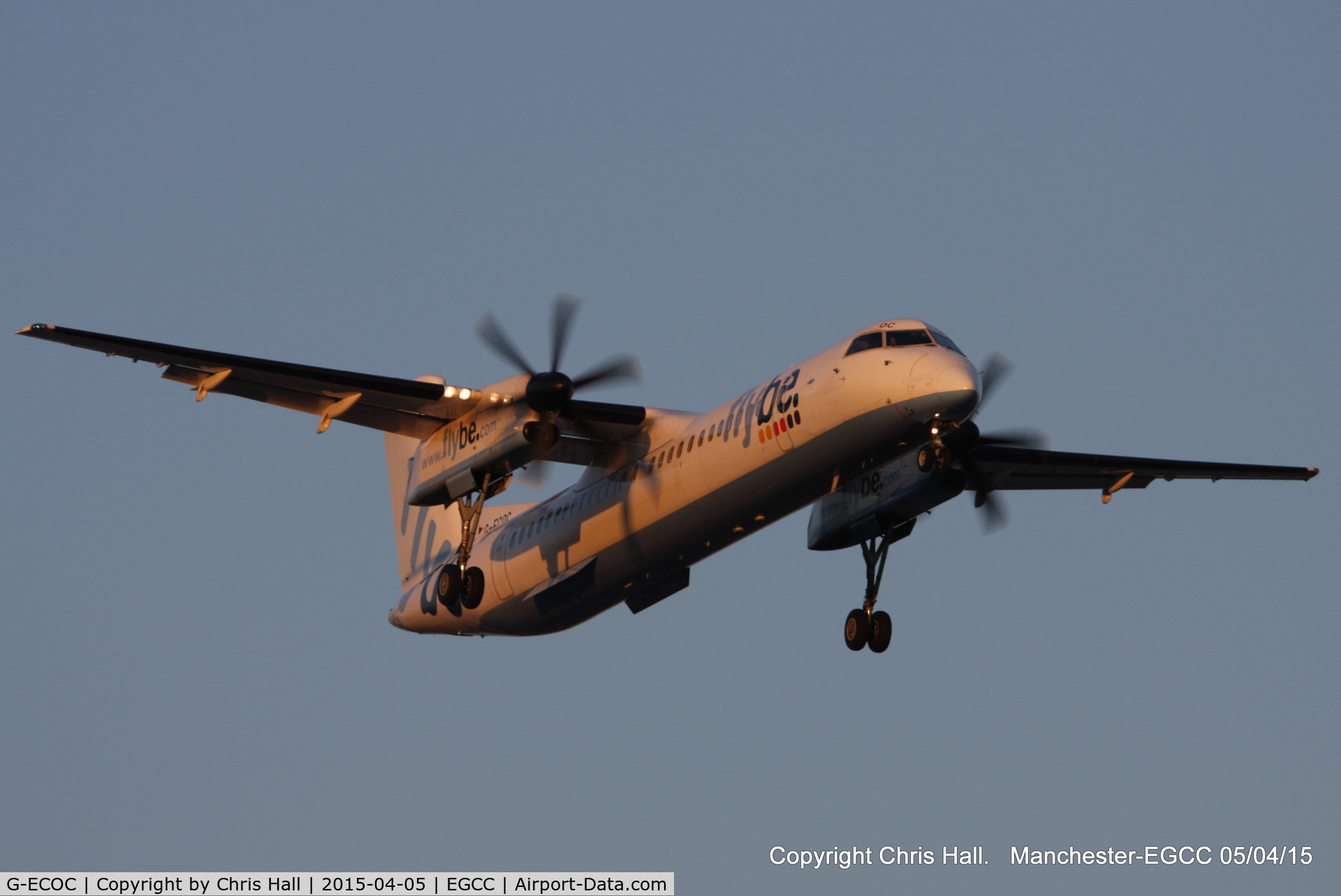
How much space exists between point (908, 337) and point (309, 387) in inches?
353

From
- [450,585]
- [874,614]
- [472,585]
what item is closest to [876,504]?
[874,614]

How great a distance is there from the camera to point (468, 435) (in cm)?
2361

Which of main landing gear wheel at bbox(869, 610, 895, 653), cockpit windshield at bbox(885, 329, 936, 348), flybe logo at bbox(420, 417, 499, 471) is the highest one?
cockpit windshield at bbox(885, 329, 936, 348)

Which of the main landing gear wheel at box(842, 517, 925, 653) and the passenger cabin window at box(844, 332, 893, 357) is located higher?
the passenger cabin window at box(844, 332, 893, 357)

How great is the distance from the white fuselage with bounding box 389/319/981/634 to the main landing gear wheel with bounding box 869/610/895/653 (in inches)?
122

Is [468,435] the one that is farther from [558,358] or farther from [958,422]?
[958,422]

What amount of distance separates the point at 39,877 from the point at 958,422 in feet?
42.9

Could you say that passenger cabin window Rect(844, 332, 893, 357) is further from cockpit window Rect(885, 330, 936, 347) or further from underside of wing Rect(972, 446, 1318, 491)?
underside of wing Rect(972, 446, 1318, 491)

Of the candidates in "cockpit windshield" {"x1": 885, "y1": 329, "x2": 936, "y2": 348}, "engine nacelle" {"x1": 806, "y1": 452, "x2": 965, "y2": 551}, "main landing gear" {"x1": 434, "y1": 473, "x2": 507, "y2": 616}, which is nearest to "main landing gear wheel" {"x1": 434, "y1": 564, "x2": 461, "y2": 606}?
"main landing gear" {"x1": 434, "y1": 473, "x2": 507, "y2": 616}

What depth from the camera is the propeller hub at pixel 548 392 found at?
22406mm

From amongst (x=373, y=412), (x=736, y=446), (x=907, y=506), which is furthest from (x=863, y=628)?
(x=373, y=412)

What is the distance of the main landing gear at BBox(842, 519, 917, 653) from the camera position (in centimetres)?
2491

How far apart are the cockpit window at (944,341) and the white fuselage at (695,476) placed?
18 cm

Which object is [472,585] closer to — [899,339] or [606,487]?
[606,487]
